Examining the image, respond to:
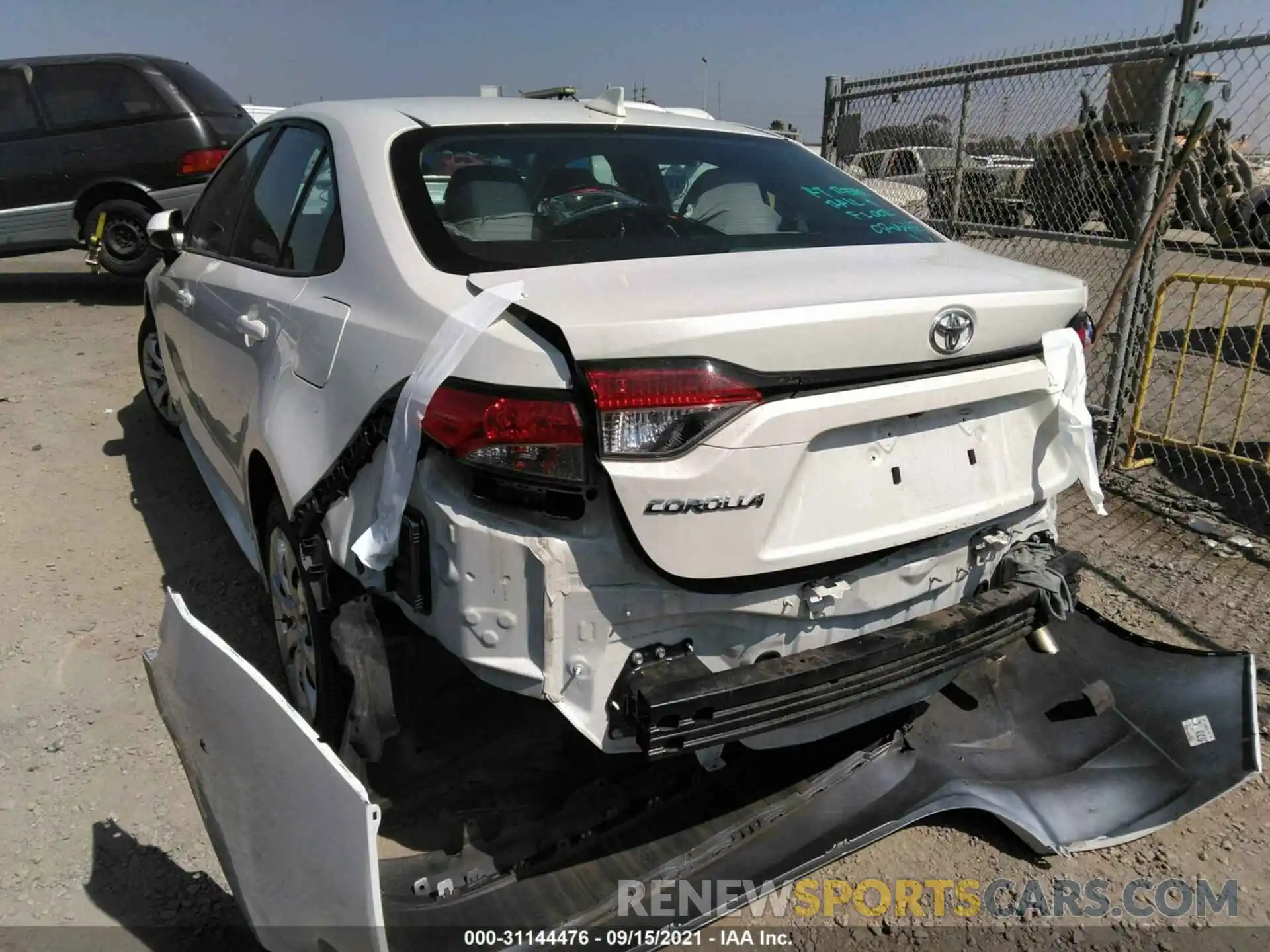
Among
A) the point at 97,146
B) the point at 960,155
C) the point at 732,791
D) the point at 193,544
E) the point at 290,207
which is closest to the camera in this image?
the point at 732,791

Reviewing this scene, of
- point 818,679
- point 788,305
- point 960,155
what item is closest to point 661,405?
point 788,305

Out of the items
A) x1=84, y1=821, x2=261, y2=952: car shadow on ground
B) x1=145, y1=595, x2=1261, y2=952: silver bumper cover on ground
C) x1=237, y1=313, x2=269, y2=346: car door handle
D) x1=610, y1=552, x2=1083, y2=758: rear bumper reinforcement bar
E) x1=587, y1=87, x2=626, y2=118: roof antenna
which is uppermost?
x1=587, y1=87, x2=626, y2=118: roof antenna

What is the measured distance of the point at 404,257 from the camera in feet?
7.16

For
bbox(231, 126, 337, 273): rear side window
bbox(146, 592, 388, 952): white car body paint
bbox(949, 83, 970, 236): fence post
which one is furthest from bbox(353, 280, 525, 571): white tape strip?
bbox(949, 83, 970, 236): fence post

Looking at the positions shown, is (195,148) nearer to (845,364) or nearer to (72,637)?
(72,637)

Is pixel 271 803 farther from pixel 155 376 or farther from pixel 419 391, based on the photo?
pixel 155 376

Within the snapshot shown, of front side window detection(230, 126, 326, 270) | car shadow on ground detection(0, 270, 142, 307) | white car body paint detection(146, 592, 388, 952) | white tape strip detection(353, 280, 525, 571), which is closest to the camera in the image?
white car body paint detection(146, 592, 388, 952)

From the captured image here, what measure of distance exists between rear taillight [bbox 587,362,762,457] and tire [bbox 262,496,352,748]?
982mm

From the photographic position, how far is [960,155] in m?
5.96

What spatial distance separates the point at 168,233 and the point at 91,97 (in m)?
6.34

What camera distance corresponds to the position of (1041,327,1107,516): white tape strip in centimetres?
231

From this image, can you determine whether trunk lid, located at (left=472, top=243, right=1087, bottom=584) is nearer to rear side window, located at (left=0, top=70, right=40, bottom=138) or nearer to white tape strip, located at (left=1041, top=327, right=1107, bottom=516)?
white tape strip, located at (left=1041, top=327, right=1107, bottom=516)

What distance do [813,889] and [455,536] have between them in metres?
1.40

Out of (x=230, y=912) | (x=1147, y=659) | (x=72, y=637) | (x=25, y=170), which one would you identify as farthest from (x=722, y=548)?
(x=25, y=170)
